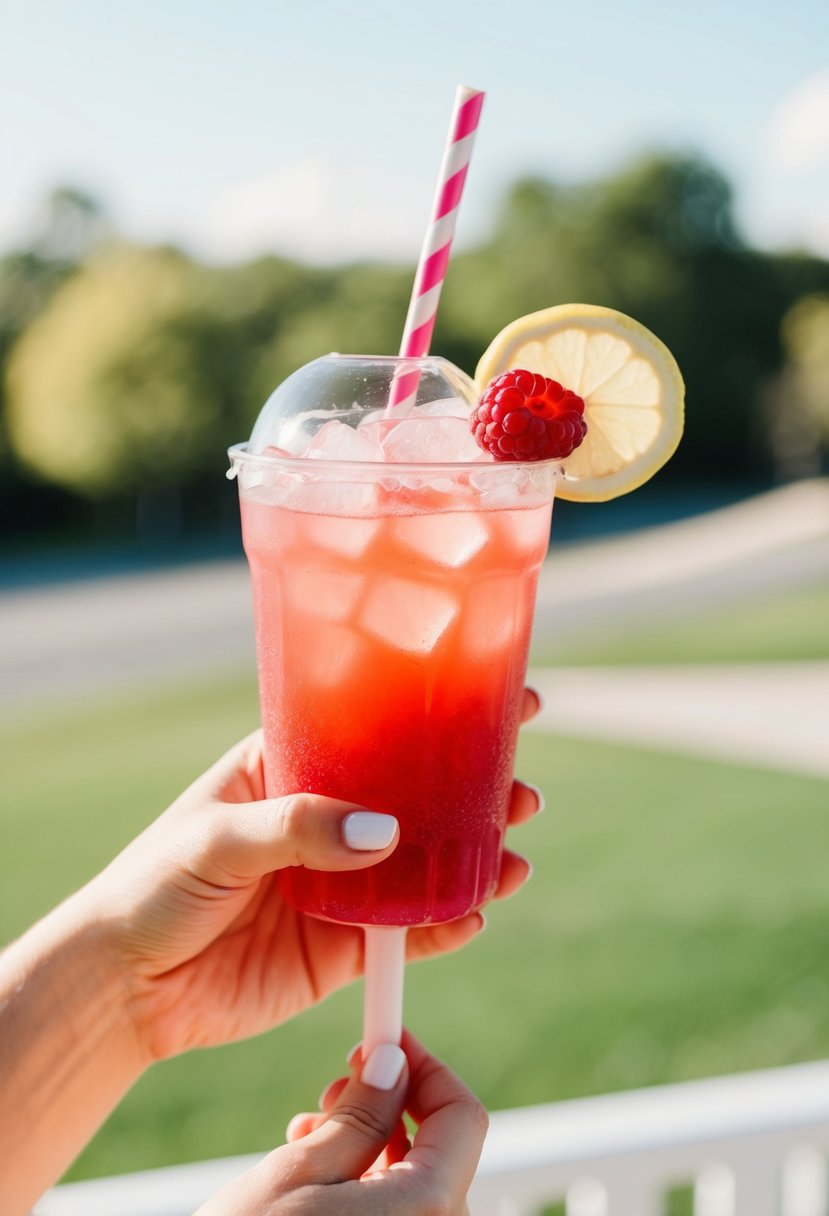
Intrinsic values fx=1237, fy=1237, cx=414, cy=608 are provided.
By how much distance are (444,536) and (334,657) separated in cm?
22

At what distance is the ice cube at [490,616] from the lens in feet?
5.42

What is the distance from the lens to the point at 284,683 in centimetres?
172

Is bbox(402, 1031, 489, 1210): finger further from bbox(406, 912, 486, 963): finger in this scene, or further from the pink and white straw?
bbox(406, 912, 486, 963): finger

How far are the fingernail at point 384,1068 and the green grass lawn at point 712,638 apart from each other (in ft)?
36.7

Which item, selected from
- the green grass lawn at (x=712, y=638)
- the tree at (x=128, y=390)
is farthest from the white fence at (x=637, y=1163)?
the tree at (x=128, y=390)

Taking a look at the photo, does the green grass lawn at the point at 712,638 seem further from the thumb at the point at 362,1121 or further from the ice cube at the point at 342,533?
the ice cube at the point at 342,533

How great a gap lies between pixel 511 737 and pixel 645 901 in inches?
193

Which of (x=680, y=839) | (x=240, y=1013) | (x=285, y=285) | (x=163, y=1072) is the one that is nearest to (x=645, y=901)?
(x=680, y=839)

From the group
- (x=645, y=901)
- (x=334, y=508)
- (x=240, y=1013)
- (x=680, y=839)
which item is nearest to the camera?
(x=334, y=508)

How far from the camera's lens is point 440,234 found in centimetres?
169

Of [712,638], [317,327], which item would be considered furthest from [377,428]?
[317,327]

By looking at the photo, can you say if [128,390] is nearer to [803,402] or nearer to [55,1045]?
[803,402]

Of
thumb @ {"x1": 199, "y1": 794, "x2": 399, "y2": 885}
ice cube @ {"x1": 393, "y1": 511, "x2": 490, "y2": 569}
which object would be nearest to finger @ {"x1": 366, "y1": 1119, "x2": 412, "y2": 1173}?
thumb @ {"x1": 199, "y1": 794, "x2": 399, "y2": 885}

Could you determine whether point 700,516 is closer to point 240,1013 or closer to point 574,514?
point 574,514
